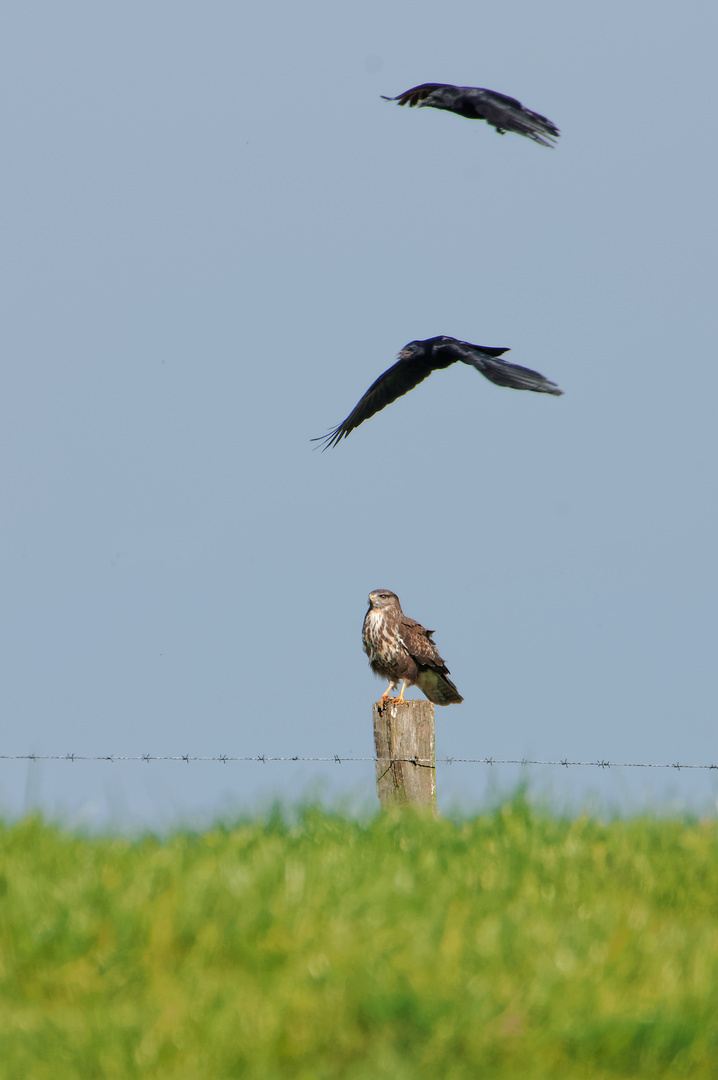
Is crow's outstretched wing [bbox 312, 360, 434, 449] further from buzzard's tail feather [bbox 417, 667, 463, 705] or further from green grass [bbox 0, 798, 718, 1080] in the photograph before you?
green grass [bbox 0, 798, 718, 1080]

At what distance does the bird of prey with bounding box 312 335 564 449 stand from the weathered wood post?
8.52 ft

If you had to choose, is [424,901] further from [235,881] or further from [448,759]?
[448,759]

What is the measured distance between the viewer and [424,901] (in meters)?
5.09

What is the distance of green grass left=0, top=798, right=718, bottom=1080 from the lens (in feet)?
12.9

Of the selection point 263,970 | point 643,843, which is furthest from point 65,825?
point 643,843

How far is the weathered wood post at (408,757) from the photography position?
26.3ft

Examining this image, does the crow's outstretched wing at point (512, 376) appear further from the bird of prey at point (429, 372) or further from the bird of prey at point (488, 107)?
the bird of prey at point (488, 107)

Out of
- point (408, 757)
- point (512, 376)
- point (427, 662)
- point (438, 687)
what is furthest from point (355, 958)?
point (438, 687)

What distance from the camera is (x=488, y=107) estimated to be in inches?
367

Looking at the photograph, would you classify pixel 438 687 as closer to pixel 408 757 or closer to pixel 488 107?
pixel 408 757

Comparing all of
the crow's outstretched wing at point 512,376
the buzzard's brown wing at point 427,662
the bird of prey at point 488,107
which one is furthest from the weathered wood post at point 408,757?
the bird of prey at point 488,107

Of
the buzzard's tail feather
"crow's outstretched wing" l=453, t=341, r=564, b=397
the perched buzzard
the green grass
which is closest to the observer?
the green grass

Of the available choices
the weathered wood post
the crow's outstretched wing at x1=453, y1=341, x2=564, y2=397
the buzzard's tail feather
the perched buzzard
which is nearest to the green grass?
the weathered wood post

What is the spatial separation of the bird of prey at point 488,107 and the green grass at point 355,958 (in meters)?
5.82
